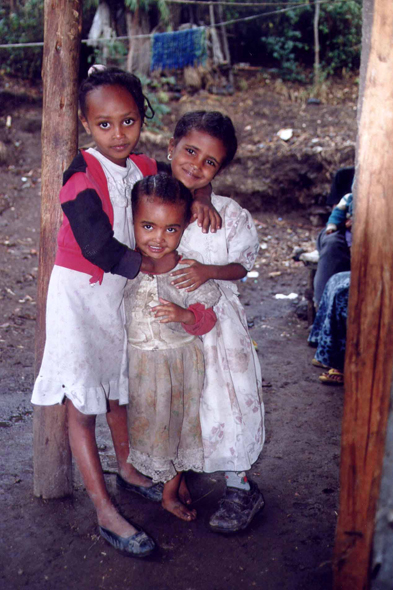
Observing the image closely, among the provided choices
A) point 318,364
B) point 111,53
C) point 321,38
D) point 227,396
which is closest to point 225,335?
point 227,396

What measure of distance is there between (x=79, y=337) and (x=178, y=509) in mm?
943

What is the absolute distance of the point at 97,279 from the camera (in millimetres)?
2184

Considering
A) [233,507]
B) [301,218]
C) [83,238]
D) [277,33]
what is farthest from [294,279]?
[277,33]

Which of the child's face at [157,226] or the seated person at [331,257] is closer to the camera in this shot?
the child's face at [157,226]

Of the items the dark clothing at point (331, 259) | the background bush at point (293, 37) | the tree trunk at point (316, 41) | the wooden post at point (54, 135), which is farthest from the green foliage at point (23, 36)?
the wooden post at point (54, 135)

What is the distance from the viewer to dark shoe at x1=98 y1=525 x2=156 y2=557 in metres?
2.28

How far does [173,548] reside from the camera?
239 centimetres

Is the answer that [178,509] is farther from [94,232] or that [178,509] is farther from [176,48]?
[176,48]

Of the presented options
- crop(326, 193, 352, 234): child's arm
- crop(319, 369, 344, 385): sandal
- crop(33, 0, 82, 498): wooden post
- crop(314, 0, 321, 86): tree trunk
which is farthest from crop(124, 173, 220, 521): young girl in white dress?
crop(314, 0, 321, 86): tree trunk

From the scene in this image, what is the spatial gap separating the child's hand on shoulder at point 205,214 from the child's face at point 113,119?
34 centimetres

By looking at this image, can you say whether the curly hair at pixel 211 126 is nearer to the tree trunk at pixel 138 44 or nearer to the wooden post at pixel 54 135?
the wooden post at pixel 54 135

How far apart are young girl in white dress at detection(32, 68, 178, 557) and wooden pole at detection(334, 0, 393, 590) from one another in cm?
87

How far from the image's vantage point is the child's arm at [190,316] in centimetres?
223

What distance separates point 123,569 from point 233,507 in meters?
0.54
